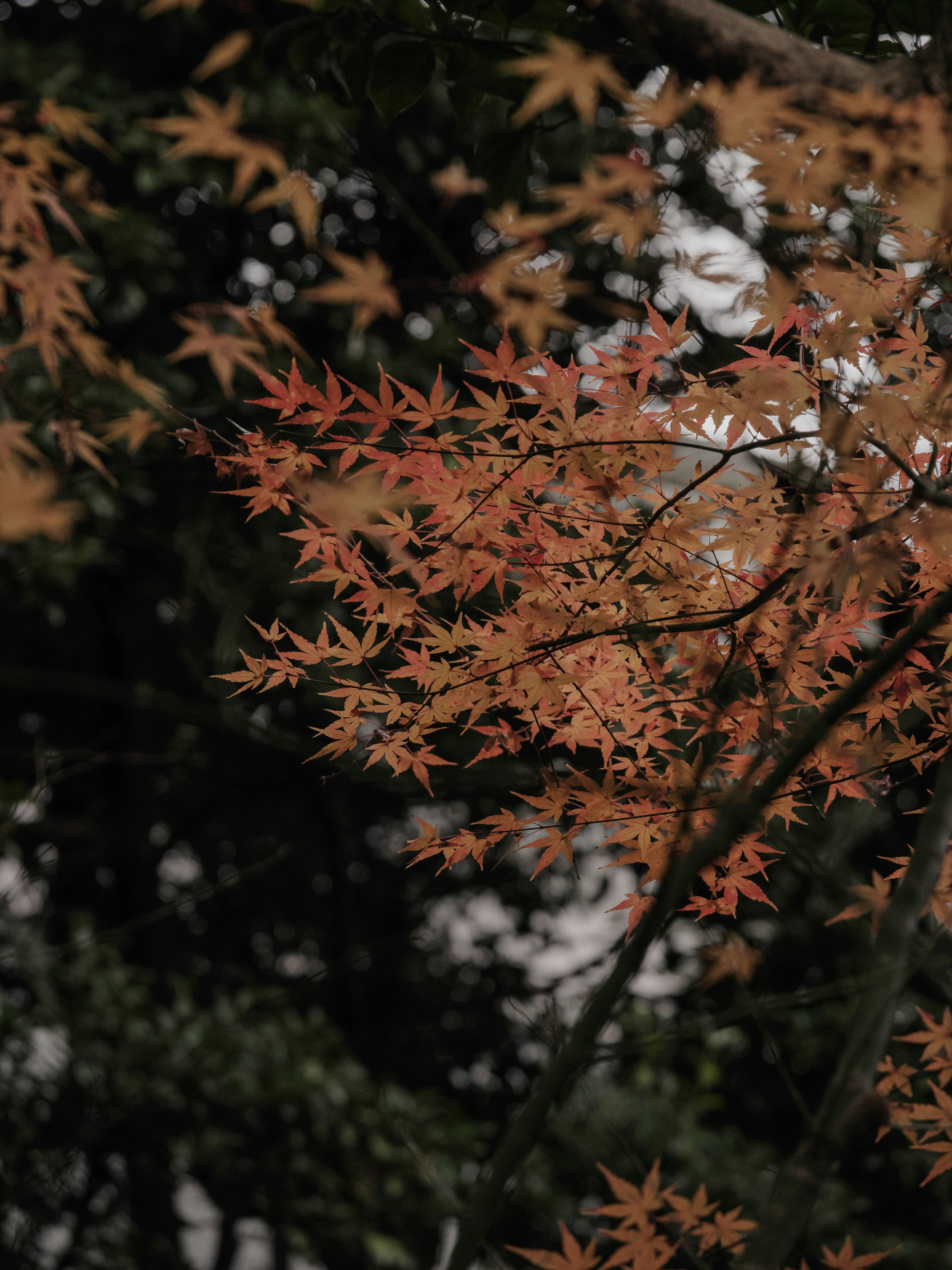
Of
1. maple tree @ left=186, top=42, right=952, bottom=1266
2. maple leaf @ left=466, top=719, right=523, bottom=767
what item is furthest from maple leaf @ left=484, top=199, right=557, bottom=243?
maple leaf @ left=466, top=719, right=523, bottom=767

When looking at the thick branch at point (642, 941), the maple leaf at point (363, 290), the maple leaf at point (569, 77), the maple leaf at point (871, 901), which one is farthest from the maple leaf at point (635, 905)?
the maple leaf at point (569, 77)

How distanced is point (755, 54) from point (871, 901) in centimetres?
108

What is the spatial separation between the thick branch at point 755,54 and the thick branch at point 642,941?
26.1 inches

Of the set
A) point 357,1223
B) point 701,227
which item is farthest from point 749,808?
point 701,227

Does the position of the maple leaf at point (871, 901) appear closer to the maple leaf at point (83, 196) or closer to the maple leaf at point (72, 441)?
the maple leaf at point (72, 441)

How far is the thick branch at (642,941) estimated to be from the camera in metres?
0.74

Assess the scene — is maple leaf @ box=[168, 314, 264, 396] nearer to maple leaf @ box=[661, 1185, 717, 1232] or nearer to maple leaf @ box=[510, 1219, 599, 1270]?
maple leaf @ box=[510, 1219, 599, 1270]

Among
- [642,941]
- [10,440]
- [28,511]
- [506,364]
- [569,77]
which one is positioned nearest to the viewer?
[28,511]

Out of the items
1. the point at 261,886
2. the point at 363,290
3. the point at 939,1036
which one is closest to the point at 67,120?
the point at 363,290

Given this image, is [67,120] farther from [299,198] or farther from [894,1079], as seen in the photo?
[894,1079]

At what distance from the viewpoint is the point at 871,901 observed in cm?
120

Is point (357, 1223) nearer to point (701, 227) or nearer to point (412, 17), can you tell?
point (412, 17)

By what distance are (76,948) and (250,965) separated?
1359 mm

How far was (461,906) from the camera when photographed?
4.14 metres
